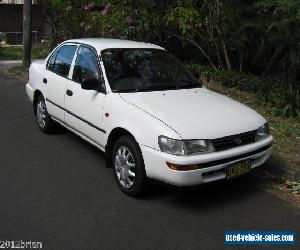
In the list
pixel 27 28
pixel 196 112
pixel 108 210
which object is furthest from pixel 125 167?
pixel 27 28

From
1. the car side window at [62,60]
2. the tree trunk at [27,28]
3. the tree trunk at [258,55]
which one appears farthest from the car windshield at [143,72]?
the tree trunk at [27,28]

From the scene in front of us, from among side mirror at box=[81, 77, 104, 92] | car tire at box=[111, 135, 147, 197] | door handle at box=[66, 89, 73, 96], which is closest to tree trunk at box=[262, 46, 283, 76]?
door handle at box=[66, 89, 73, 96]

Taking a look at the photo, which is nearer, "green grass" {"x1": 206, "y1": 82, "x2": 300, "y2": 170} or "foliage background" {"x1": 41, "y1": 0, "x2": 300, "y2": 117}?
"green grass" {"x1": 206, "y1": 82, "x2": 300, "y2": 170}

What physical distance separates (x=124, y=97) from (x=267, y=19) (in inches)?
182

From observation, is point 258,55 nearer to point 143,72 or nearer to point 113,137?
point 143,72

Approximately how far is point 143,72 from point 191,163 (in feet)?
5.73

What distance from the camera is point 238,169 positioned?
15.2ft

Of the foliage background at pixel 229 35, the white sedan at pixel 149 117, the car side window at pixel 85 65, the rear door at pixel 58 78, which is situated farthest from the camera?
the foliage background at pixel 229 35

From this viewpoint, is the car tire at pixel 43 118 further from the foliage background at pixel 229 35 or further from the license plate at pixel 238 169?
the foliage background at pixel 229 35

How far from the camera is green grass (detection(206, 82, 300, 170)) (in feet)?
19.5

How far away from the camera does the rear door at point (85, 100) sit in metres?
5.34

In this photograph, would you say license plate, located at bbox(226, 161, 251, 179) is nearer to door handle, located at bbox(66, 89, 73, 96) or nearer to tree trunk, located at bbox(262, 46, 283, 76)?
door handle, located at bbox(66, 89, 73, 96)

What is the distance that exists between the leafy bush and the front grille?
348 cm

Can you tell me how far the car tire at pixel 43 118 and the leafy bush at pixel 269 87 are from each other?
156 inches
